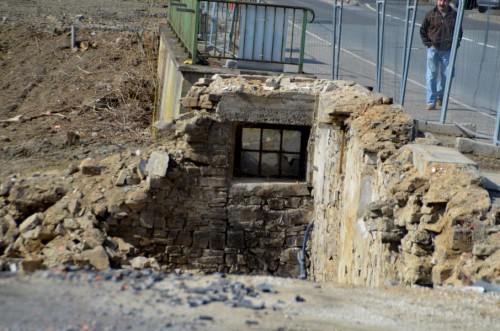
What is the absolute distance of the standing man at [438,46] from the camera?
12039 millimetres

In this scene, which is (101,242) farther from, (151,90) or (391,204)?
(151,90)

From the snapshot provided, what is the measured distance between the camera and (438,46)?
1215 cm

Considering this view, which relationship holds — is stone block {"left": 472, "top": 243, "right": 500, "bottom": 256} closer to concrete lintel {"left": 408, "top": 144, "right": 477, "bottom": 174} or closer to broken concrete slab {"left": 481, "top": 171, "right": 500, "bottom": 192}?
broken concrete slab {"left": 481, "top": 171, "right": 500, "bottom": 192}

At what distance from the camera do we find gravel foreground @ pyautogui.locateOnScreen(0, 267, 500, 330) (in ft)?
15.4

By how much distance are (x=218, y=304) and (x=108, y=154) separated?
30.7 feet

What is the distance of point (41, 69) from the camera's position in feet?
72.4

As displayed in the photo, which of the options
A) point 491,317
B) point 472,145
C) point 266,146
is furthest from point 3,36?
point 491,317

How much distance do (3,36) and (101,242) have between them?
16.0 metres

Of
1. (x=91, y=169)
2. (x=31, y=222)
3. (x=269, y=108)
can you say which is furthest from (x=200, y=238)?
(x=31, y=222)

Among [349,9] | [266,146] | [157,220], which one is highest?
[349,9]

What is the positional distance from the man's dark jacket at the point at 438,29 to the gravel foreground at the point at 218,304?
672 centimetres

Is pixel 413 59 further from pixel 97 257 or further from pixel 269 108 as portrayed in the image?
pixel 97 257

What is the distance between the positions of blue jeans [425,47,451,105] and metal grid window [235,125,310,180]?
1.84m

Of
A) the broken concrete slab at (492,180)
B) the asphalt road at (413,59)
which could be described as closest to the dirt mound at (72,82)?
the asphalt road at (413,59)
